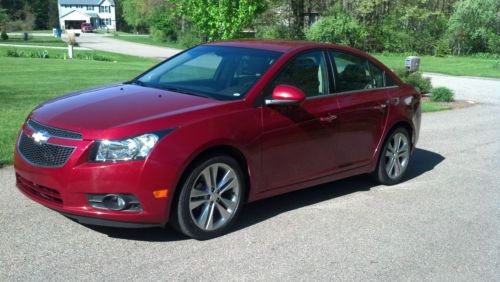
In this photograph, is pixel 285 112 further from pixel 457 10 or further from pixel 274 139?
pixel 457 10

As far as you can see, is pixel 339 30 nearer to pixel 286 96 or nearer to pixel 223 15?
pixel 223 15

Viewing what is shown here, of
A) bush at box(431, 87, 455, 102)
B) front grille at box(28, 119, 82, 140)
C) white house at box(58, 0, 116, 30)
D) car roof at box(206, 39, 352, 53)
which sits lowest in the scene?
bush at box(431, 87, 455, 102)

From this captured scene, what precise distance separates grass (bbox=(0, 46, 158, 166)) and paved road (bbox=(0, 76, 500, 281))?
7.41ft

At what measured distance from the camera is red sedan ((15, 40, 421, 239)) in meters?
4.31

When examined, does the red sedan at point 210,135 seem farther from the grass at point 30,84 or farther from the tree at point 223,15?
the tree at point 223,15

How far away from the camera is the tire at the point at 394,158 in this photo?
6723 millimetres

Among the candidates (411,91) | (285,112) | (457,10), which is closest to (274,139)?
(285,112)

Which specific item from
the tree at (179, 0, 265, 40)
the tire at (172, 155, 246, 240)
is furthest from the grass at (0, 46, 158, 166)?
the tire at (172, 155, 246, 240)

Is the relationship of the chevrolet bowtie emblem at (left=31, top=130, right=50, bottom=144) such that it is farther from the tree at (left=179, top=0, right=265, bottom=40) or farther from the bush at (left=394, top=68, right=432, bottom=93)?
the bush at (left=394, top=68, right=432, bottom=93)

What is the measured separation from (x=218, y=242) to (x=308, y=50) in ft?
7.50

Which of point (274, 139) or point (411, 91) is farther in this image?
point (411, 91)

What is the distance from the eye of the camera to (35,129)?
469 cm

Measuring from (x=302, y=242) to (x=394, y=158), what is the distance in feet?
8.20

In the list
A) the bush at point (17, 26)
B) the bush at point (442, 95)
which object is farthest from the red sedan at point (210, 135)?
the bush at point (17, 26)
